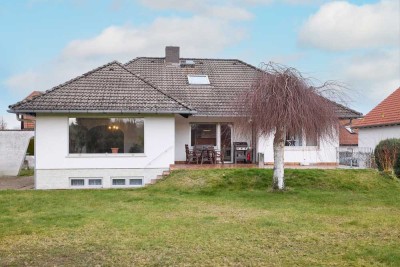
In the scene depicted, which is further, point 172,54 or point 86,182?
point 172,54

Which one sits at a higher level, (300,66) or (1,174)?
(300,66)

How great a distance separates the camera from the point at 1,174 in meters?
27.8

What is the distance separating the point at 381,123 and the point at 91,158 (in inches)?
708

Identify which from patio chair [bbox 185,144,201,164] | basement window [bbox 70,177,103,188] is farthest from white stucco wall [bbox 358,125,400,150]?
basement window [bbox 70,177,103,188]

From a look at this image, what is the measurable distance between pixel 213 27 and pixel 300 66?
486cm

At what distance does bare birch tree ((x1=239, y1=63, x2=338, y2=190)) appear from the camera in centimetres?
1502

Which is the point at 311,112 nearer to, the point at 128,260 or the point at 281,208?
the point at 281,208

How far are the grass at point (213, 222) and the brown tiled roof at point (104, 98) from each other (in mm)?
3379

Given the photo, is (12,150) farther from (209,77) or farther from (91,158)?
(209,77)

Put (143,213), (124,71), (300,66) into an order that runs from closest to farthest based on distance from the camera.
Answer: (143,213) < (300,66) < (124,71)

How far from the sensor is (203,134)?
23.2 meters

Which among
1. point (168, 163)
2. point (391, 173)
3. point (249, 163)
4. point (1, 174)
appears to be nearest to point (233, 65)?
point (249, 163)

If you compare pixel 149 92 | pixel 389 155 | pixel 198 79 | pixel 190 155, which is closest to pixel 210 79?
pixel 198 79

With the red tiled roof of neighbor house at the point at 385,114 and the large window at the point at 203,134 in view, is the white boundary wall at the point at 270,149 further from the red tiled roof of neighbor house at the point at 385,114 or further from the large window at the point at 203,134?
the red tiled roof of neighbor house at the point at 385,114
